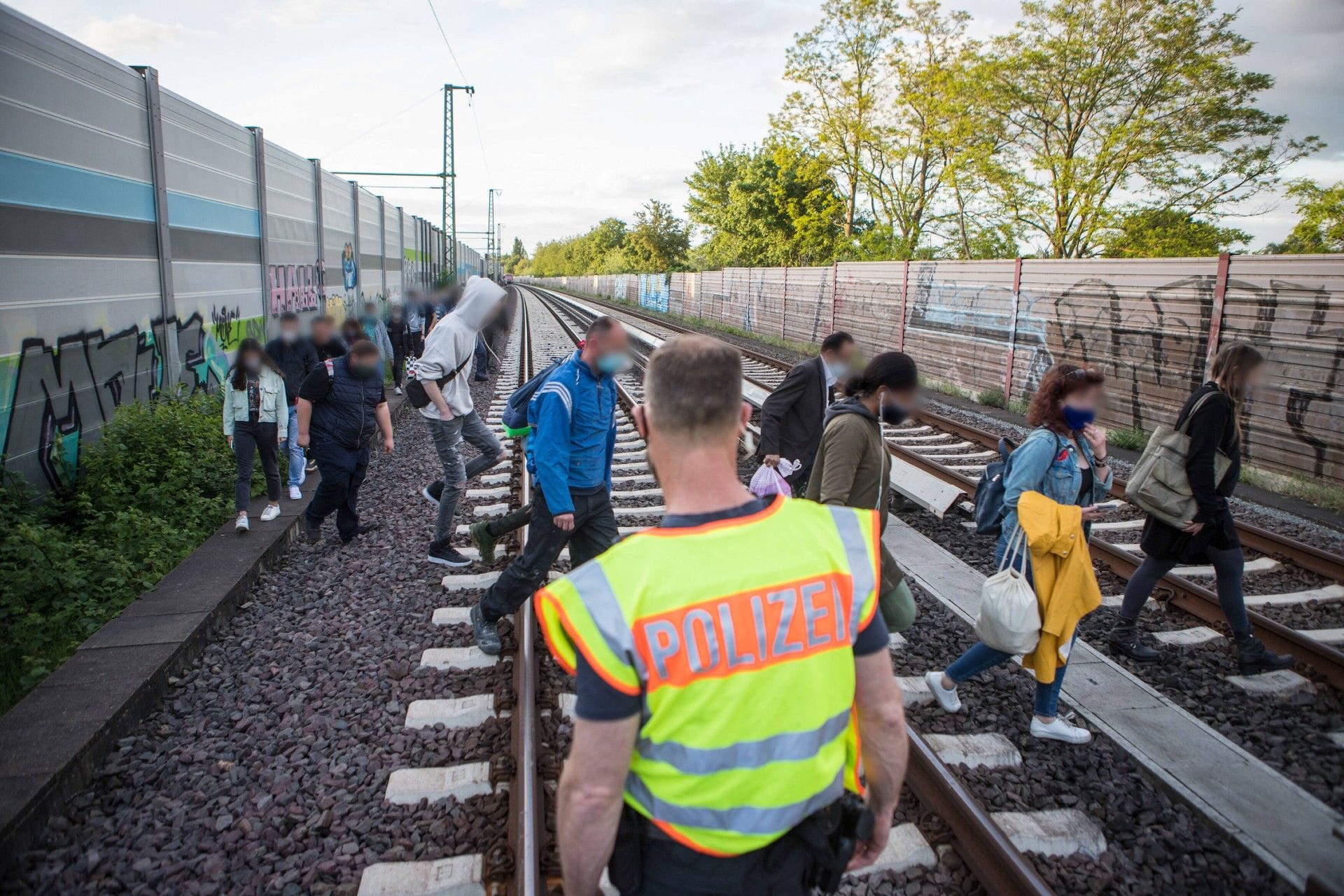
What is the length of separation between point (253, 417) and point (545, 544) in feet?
12.8

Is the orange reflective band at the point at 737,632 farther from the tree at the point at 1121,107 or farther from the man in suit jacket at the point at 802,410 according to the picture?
the tree at the point at 1121,107

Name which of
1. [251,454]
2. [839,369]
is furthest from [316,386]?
[839,369]

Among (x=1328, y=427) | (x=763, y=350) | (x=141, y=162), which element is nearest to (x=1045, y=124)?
(x=763, y=350)

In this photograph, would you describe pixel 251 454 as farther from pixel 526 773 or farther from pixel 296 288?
pixel 296 288

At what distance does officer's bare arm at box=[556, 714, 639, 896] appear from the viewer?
1487mm

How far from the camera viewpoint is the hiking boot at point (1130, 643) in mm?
4934

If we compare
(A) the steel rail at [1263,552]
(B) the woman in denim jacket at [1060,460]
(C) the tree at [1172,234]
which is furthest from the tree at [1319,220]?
(B) the woman in denim jacket at [1060,460]

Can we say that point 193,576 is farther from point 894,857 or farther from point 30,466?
point 894,857

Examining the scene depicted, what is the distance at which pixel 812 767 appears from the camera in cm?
161

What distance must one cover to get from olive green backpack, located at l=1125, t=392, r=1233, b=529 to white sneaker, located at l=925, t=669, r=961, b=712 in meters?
1.55

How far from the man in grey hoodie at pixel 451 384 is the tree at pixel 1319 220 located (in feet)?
98.2

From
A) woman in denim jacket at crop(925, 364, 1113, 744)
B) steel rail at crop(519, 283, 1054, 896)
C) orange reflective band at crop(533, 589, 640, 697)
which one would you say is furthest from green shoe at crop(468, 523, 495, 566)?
orange reflective band at crop(533, 589, 640, 697)

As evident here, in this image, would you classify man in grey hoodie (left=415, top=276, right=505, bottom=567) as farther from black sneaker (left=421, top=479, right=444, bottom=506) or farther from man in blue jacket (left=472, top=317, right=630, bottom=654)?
man in blue jacket (left=472, top=317, right=630, bottom=654)

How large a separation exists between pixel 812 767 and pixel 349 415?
6040 mm
